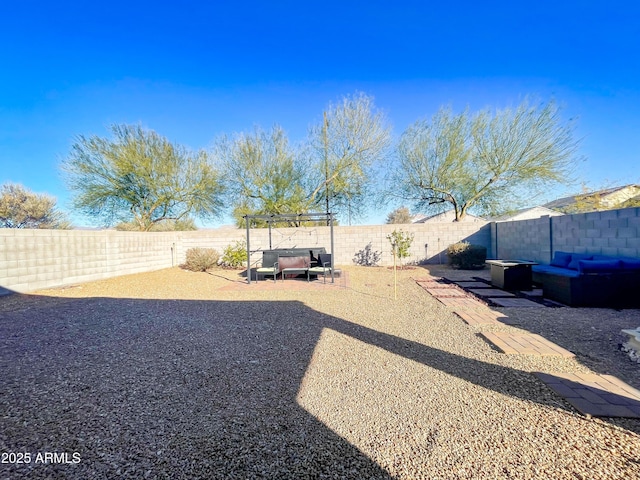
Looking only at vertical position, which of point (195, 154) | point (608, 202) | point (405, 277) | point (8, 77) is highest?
point (8, 77)

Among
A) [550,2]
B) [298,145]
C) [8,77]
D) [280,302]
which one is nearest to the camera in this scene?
[280,302]

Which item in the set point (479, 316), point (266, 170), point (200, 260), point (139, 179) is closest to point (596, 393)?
point (479, 316)

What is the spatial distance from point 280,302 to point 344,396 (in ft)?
11.9

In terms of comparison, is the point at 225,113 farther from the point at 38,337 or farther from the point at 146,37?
the point at 38,337

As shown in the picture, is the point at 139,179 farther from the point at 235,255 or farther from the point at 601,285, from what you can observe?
the point at 601,285

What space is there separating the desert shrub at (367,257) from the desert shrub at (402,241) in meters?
1.04

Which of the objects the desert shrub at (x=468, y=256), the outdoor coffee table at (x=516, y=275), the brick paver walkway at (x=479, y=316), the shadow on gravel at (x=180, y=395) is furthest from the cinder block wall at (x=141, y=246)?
the brick paver walkway at (x=479, y=316)

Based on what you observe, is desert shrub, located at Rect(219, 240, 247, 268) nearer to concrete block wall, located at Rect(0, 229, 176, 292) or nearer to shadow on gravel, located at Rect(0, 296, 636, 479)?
concrete block wall, located at Rect(0, 229, 176, 292)

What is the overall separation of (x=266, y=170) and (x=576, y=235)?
11.9m

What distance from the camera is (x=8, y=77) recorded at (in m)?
8.70

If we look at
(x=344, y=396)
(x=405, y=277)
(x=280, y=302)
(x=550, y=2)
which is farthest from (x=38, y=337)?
(x=550, y=2)

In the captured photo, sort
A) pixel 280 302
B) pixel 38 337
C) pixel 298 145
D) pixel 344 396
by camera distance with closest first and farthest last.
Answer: pixel 344 396 → pixel 38 337 → pixel 280 302 → pixel 298 145

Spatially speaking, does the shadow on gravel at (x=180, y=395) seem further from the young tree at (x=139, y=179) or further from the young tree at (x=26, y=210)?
the young tree at (x=26, y=210)

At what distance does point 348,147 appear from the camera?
1369 centimetres
